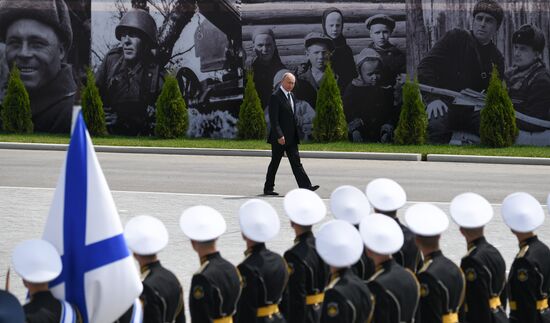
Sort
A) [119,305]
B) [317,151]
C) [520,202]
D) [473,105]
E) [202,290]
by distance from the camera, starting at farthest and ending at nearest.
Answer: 1. [473,105]
2. [317,151]
3. [520,202]
4. [202,290]
5. [119,305]

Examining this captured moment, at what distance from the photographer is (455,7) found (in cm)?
2545

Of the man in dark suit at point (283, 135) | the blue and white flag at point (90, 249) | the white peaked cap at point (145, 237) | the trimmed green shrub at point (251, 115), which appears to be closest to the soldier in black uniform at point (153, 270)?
the white peaked cap at point (145, 237)

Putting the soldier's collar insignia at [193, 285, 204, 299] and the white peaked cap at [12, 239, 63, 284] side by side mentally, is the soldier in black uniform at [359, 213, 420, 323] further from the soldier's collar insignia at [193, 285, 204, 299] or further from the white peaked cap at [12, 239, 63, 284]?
the white peaked cap at [12, 239, 63, 284]

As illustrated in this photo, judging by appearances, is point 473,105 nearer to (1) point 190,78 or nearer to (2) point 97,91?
(1) point 190,78

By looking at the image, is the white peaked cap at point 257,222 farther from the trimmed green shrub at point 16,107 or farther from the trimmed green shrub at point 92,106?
the trimmed green shrub at point 16,107

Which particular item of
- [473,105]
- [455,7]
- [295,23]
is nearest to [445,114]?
[473,105]

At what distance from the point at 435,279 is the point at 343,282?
80 centimetres

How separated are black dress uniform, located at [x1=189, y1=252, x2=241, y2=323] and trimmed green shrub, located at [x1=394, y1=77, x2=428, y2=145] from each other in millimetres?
18459

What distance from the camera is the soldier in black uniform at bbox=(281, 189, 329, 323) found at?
7.41 m

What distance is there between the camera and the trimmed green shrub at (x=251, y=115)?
1008 inches

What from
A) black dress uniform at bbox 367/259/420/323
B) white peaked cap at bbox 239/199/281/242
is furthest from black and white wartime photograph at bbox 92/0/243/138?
black dress uniform at bbox 367/259/420/323

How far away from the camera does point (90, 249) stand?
6.25 m

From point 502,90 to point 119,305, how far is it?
1929 cm

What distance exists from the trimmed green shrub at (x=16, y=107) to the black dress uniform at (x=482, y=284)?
2064 cm
